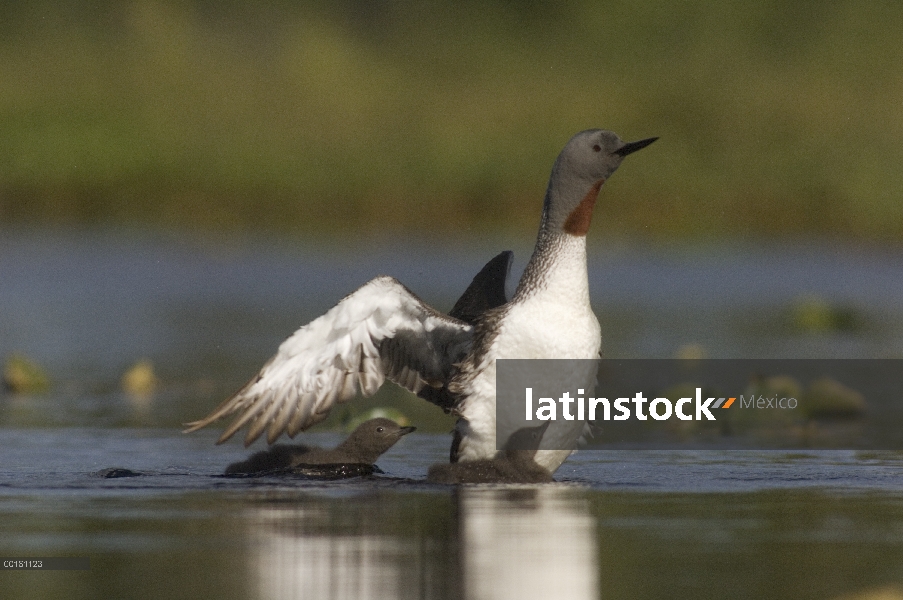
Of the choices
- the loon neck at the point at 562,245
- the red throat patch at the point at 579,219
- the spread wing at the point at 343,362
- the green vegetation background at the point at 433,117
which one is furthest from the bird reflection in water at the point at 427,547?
the green vegetation background at the point at 433,117

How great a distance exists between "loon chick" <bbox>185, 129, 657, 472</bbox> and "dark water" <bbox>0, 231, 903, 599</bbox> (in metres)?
0.38

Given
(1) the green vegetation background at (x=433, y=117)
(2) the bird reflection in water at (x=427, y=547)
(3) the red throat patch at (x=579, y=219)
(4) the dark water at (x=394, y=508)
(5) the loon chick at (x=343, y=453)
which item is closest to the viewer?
(2) the bird reflection in water at (x=427, y=547)

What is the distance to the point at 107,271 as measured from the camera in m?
22.5

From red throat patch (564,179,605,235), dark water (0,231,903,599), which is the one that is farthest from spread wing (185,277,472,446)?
red throat patch (564,179,605,235)

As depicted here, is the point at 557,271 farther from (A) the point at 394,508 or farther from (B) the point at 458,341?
(A) the point at 394,508

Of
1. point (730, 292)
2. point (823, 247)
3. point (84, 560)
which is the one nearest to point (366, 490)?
point (84, 560)

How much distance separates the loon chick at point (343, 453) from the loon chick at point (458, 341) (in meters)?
0.50

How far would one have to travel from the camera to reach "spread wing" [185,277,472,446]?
9.12 metres

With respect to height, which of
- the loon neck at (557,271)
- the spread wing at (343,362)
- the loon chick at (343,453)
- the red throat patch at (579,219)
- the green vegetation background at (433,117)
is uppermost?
the green vegetation background at (433,117)

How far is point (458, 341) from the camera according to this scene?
30.3ft

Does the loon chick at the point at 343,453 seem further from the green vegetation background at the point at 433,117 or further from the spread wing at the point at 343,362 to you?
the green vegetation background at the point at 433,117

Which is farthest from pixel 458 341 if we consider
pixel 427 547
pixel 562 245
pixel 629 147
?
pixel 427 547

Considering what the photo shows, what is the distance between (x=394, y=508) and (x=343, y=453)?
1.72m

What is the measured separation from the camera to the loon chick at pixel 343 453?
384 inches
